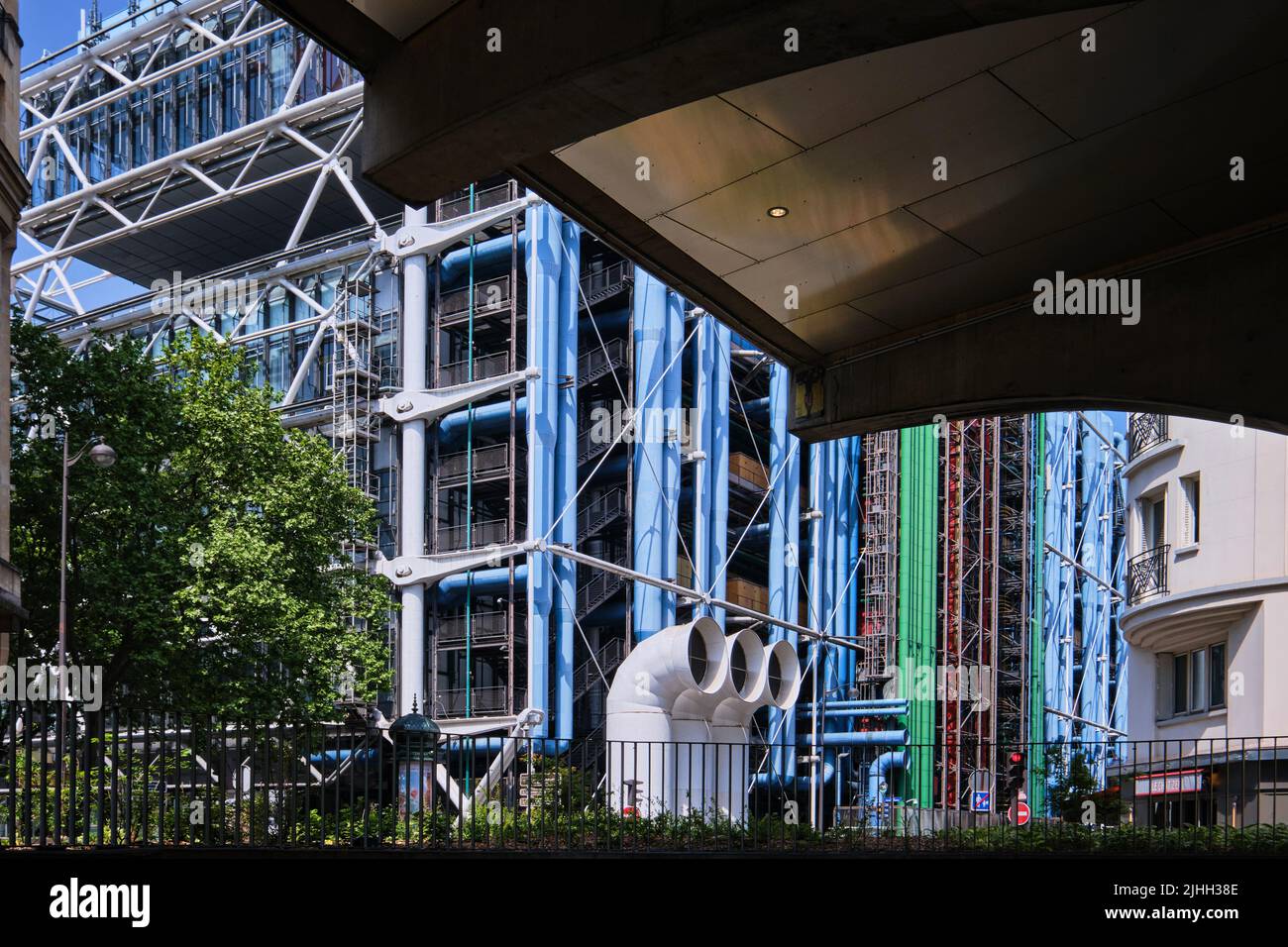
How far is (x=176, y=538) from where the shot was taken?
3828 cm

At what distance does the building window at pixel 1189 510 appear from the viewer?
3453 cm

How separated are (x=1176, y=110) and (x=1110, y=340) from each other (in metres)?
3.20

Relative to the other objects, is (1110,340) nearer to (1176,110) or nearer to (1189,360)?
(1189,360)

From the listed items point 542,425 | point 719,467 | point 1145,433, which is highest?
point 542,425

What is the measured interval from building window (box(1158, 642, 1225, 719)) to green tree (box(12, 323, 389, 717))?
21.7 m

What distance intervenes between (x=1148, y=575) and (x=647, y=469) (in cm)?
2530

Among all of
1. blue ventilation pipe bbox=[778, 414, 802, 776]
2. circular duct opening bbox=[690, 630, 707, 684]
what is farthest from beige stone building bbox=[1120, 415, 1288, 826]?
blue ventilation pipe bbox=[778, 414, 802, 776]

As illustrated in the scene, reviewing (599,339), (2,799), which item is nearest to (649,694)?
(599,339)

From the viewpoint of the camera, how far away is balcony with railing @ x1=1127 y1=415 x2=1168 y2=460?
36031mm

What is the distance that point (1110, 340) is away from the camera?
14477mm

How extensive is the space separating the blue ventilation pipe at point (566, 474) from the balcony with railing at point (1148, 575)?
76.9 ft

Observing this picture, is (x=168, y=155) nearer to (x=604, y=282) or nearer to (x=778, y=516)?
(x=604, y=282)

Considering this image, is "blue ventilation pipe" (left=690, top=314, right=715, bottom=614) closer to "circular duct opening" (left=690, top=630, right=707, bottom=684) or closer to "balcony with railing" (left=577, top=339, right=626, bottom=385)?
"balcony with railing" (left=577, top=339, right=626, bottom=385)

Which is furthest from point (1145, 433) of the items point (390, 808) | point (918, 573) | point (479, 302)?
point (918, 573)
